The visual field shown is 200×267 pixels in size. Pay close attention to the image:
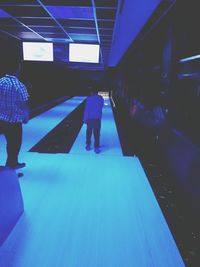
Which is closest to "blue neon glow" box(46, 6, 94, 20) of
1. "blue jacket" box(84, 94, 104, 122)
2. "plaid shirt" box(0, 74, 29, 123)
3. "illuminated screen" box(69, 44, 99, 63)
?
"blue jacket" box(84, 94, 104, 122)

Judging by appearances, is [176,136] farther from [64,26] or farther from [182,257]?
[64,26]

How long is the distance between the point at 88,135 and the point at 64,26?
13.1 ft

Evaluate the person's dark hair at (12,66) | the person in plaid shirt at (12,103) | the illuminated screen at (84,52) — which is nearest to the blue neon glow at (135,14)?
the person's dark hair at (12,66)

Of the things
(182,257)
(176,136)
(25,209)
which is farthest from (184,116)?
(25,209)

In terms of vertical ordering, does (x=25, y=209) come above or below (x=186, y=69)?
below

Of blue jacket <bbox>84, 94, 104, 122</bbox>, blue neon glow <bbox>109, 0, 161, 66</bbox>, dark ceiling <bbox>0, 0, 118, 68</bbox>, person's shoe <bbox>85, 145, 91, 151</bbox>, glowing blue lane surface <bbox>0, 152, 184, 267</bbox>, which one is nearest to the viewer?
glowing blue lane surface <bbox>0, 152, 184, 267</bbox>

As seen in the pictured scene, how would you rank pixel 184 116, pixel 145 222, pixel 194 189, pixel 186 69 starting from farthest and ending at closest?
pixel 184 116, pixel 186 69, pixel 194 189, pixel 145 222

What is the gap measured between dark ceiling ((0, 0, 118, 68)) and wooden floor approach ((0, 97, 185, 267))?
3.43 meters

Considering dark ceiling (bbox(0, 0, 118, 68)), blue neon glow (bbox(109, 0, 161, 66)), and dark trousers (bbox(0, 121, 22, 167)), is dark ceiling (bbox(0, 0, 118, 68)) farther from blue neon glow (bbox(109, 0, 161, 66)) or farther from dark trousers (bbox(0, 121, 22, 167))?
dark trousers (bbox(0, 121, 22, 167))

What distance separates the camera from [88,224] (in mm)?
2686

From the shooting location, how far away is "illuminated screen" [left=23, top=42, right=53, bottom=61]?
1080cm

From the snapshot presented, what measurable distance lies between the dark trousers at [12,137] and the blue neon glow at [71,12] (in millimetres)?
3251

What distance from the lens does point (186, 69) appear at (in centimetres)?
394

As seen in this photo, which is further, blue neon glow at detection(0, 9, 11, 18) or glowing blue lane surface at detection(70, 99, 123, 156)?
blue neon glow at detection(0, 9, 11, 18)
